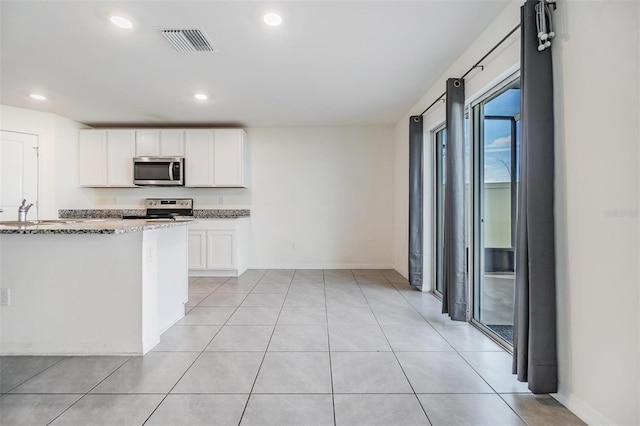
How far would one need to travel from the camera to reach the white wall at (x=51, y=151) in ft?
A: 13.8

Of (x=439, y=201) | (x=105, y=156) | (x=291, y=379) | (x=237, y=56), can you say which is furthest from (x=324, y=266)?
(x=105, y=156)

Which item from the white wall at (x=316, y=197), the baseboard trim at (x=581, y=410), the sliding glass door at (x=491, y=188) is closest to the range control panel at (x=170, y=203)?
the white wall at (x=316, y=197)

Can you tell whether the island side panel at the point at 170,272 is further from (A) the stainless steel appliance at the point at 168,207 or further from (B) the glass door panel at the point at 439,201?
(B) the glass door panel at the point at 439,201

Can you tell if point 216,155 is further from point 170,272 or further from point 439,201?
point 439,201

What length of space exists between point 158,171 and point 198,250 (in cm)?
145

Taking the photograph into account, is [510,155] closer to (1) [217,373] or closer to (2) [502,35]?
(2) [502,35]

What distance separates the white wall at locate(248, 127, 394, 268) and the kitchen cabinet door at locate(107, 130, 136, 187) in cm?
194

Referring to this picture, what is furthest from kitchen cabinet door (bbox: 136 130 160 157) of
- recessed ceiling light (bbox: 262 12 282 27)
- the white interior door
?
recessed ceiling light (bbox: 262 12 282 27)

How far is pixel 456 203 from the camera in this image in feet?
9.02

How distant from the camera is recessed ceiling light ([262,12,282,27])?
2.17m

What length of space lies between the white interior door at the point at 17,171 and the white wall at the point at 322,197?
123 inches

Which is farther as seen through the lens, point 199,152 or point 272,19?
point 199,152

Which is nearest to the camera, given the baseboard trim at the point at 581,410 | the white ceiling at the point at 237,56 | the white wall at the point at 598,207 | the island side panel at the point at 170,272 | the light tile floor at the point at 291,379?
the white wall at the point at 598,207

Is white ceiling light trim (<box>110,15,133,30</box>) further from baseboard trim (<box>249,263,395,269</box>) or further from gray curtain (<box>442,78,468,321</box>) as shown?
baseboard trim (<box>249,263,395,269</box>)
